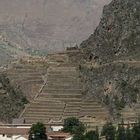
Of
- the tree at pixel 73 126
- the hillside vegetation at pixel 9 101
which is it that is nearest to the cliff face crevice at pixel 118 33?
the hillside vegetation at pixel 9 101

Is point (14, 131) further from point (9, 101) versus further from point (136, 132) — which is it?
point (9, 101)

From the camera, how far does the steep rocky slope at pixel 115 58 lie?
106 metres

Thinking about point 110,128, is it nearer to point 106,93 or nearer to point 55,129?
point 55,129

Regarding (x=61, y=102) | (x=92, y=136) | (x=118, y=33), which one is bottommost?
(x=92, y=136)

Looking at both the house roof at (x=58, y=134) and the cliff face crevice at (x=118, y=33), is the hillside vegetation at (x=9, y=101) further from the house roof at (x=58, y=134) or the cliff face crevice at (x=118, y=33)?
the house roof at (x=58, y=134)

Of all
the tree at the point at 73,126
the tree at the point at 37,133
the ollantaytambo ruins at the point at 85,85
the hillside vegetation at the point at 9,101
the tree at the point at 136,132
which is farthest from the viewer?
the hillside vegetation at the point at 9,101

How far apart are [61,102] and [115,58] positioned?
11.3 metres

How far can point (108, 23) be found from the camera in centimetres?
11944

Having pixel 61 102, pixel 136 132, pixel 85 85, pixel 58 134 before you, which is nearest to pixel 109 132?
pixel 136 132

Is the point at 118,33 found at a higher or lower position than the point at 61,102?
higher

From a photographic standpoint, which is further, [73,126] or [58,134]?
[73,126]

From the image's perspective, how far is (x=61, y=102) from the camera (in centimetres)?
10844

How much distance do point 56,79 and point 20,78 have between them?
6.02m

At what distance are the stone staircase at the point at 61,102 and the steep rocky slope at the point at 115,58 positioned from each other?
4.74 feet
